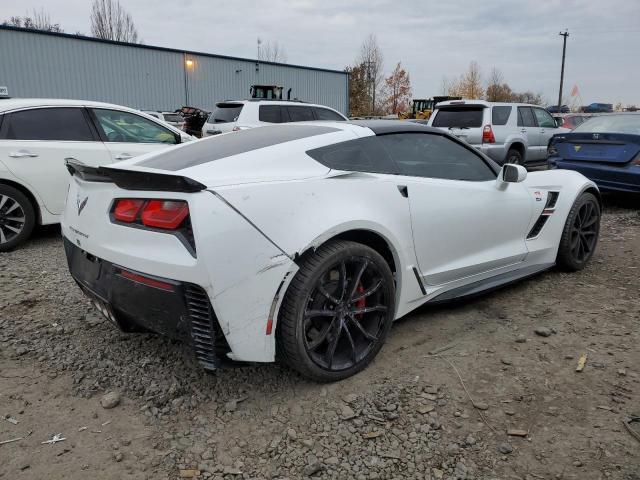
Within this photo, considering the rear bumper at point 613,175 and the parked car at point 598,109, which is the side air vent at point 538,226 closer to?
the rear bumper at point 613,175

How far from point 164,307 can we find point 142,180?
58 cm

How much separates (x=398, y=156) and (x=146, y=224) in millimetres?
1570

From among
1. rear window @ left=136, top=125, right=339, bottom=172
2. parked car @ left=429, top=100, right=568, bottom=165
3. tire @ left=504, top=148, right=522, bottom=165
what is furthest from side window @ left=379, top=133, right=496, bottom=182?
tire @ left=504, top=148, right=522, bottom=165

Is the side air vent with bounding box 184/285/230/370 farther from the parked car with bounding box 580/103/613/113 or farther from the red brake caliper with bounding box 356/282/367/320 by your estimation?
the parked car with bounding box 580/103/613/113

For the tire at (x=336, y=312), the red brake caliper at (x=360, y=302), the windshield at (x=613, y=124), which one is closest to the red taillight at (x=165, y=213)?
the tire at (x=336, y=312)

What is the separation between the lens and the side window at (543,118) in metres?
11.8

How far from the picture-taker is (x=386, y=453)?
2139 mm

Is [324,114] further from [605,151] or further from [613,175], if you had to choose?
[613,175]

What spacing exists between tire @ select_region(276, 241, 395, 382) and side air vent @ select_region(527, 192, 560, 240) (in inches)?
67.6

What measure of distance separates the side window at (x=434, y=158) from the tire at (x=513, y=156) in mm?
7775

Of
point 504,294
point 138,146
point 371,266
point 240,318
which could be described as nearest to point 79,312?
point 240,318

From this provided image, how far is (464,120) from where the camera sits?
419 inches

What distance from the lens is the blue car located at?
22.5 feet

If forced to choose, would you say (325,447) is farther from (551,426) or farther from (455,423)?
(551,426)
